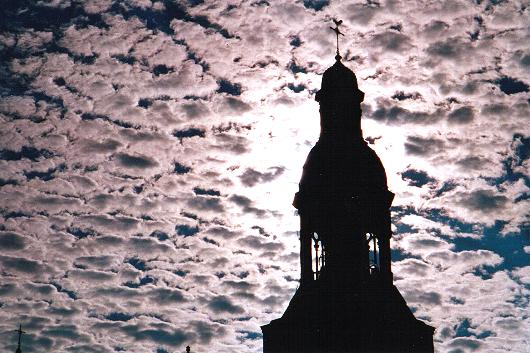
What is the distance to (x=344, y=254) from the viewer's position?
27.8 metres

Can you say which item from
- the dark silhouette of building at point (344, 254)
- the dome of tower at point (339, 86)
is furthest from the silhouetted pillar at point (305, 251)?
the dome of tower at point (339, 86)

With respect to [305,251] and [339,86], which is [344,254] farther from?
[339,86]

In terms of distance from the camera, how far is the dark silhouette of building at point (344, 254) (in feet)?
88.5

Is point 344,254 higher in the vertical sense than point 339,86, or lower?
lower

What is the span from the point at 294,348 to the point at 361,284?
2.98m

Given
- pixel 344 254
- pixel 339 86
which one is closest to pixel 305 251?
A: pixel 344 254

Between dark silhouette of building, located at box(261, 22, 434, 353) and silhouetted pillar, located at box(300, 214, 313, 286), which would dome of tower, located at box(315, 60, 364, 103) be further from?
silhouetted pillar, located at box(300, 214, 313, 286)

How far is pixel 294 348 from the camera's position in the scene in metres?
27.6

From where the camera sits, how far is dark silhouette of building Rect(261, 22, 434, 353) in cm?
2697

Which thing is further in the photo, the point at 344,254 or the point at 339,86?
the point at 339,86

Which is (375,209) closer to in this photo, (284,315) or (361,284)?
(361,284)

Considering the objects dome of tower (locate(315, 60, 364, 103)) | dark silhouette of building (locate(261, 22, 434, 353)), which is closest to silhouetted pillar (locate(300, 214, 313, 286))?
dark silhouette of building (locate(261, 22, 434, 353))

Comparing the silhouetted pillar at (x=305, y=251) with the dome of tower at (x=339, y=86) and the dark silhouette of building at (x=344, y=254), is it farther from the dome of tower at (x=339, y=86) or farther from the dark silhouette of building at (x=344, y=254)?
the dome of tower at (x=339, y=86)

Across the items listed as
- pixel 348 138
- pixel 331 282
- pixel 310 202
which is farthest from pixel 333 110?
pixel 331 282
